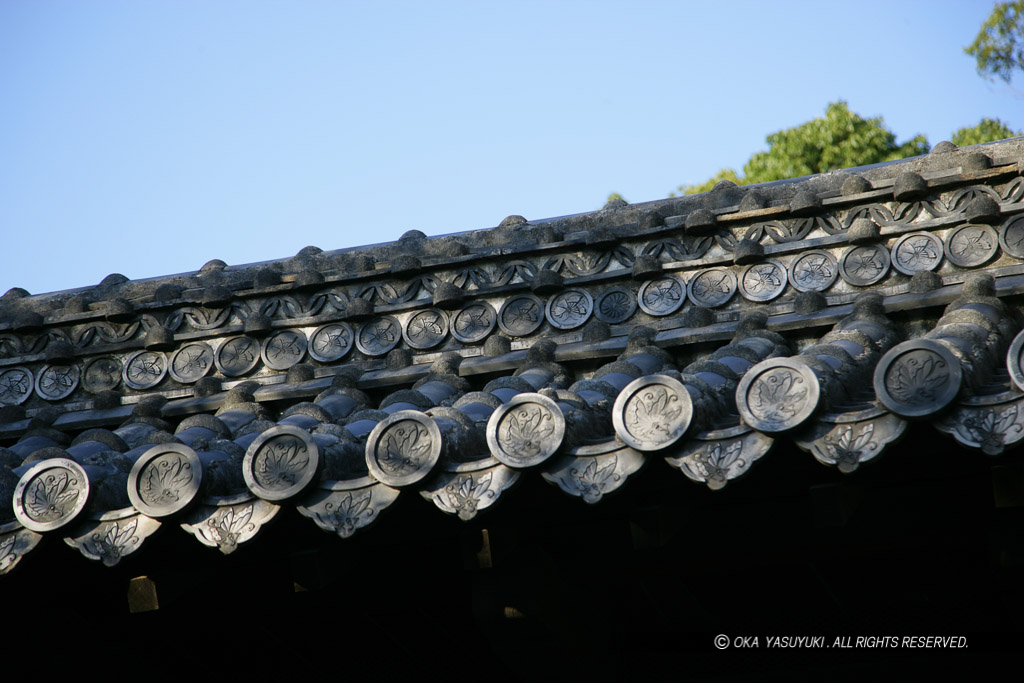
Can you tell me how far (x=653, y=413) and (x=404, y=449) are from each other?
80 centimetres

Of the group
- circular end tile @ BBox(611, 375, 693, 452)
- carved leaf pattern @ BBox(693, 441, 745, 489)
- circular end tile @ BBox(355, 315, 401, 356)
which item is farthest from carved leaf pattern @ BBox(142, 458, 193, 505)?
circular end tile @ BBox(355, 315, 401, 356)

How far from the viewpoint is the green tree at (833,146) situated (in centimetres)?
2159

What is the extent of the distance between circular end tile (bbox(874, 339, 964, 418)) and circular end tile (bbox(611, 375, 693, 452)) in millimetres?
574

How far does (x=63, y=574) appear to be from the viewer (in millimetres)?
4141

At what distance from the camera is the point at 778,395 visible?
3.23m

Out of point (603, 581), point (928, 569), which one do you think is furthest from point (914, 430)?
point (603, 581)

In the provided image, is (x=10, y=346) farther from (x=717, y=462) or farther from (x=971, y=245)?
(x=971, y=245)

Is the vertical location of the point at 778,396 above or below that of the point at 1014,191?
below

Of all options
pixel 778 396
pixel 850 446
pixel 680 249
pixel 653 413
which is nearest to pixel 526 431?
pixel 653 413

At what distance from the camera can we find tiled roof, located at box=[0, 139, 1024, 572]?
3.28 m

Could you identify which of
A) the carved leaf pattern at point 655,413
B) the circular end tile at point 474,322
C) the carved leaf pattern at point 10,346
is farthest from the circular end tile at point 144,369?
the carved leaf pattern at point 655,413

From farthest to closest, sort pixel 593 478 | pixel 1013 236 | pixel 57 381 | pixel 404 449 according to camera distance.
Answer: pixel 57 381 < pixel 1013 236 < pixel 404 449 < pixel 593 478

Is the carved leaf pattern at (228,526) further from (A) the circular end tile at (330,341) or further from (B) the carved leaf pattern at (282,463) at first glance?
(A) the circular end tile at (330,341)

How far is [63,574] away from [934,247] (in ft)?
12.9
